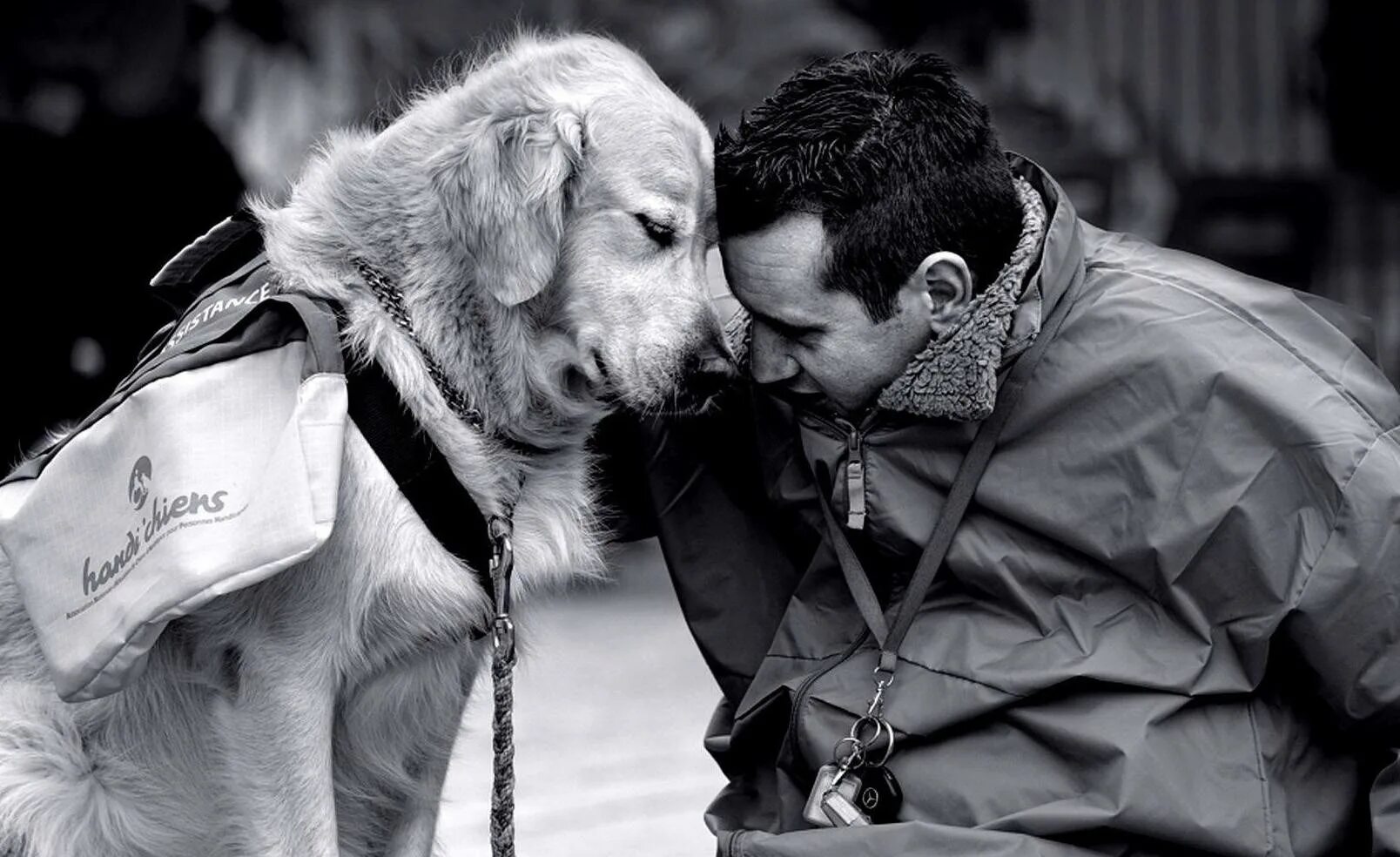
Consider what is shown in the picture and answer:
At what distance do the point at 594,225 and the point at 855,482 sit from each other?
74cm

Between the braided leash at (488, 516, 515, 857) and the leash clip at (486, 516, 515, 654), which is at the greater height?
the leash clip at (486, 516, 515, 654)

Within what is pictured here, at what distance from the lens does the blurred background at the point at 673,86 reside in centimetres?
583

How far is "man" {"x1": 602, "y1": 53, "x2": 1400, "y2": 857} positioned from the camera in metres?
2.43

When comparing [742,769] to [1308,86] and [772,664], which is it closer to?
[772,664]

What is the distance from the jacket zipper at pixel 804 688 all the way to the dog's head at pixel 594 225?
1.81 ft

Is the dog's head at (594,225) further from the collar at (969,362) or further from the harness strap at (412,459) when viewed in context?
the collar at (969,362)

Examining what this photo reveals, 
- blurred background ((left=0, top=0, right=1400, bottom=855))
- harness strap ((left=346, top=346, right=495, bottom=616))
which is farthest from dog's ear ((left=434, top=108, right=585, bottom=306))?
blurred background ((left=0, top=0, right=1400, bottom=855))

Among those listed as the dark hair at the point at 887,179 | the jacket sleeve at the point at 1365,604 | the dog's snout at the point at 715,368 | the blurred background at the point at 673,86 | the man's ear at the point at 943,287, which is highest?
the dark hair at the point at 887,179

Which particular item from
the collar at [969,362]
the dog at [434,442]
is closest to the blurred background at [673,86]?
the dog at [434,442]

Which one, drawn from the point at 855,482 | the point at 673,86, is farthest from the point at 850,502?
the point at 673,86

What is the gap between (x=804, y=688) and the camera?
2734 mm

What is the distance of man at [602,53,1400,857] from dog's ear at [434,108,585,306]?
0.31 metres

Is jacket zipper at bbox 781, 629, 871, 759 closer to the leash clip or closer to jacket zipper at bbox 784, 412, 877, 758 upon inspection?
jacket zipper at bbox 784, 412, 877, 758

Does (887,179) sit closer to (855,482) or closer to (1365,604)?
(855,482)
